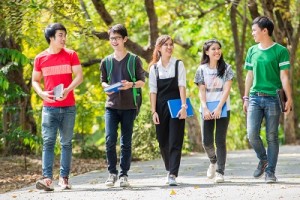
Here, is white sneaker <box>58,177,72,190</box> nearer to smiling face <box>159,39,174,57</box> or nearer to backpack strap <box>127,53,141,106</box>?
backpack strap <box>127,53,141,106</box>

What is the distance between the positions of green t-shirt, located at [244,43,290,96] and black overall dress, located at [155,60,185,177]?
3.35 ft

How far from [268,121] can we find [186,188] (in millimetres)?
1433

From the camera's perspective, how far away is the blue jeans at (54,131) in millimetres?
10250

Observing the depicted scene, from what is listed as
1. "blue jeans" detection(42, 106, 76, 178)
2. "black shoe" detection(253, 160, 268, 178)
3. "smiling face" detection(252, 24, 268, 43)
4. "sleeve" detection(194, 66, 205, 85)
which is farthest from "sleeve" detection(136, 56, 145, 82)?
"black shoe" detection(253, 160, 268, 178)

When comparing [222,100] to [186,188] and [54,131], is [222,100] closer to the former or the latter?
[186,188]

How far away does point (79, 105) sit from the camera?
19.2m

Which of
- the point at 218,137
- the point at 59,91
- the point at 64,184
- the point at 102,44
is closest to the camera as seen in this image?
the point at 59,91

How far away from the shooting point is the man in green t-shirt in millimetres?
10398

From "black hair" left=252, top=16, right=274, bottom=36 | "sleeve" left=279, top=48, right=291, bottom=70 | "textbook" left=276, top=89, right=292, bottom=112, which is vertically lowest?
"textbook" left=276, top=89, right=292, bottom=112

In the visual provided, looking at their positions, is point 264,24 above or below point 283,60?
above

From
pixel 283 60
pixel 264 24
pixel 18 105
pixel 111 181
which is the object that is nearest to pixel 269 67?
pixel 283 60

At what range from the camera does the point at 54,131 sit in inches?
408

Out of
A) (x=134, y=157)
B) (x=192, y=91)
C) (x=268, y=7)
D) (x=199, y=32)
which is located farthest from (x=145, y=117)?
(x=192, y=91)

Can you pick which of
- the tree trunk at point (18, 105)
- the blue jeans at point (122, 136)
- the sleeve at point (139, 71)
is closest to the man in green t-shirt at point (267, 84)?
the sleeve at point (139, 71)
